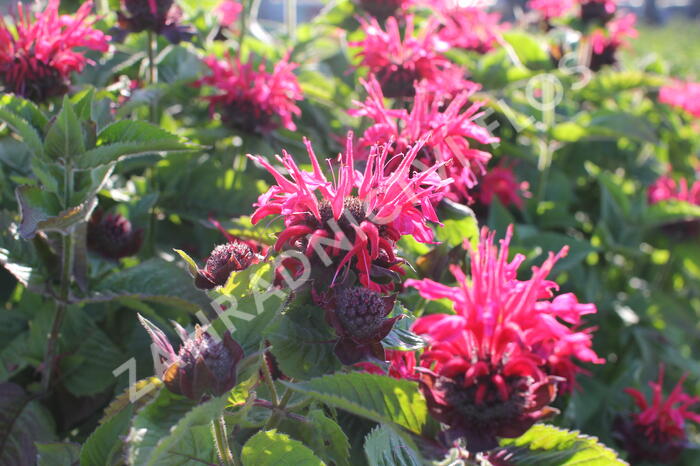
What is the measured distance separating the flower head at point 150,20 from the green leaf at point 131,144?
1.55 feet

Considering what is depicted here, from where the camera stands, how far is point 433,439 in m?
0.77

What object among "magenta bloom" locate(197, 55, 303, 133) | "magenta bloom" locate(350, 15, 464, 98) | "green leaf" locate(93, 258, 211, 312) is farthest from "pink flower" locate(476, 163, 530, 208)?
"green leaf" locate(93, 258, 211, 312)

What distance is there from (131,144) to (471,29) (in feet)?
5.24

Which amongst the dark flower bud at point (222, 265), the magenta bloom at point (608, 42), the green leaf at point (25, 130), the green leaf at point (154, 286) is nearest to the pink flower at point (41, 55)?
the green leaf at point (25, 130)

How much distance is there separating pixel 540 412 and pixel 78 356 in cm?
86

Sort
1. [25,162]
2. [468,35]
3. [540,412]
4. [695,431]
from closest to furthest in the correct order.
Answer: [540,412] < [25,162] < [695,431] < [468,35]

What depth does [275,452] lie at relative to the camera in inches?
31.7

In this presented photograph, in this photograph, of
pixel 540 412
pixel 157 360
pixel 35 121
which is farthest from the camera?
pixel 35 121

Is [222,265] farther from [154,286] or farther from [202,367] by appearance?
[154,286]

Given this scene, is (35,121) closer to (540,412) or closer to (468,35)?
(540,412)

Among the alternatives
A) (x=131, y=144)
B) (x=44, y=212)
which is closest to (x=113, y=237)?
(x=44, y=212)

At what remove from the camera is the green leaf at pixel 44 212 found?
995 millimetres

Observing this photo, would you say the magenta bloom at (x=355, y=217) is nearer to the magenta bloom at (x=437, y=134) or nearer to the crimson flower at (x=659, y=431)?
the magenta bloom at (x=437, y=134)

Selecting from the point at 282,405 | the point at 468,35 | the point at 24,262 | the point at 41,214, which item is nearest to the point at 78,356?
the point at 24,262
